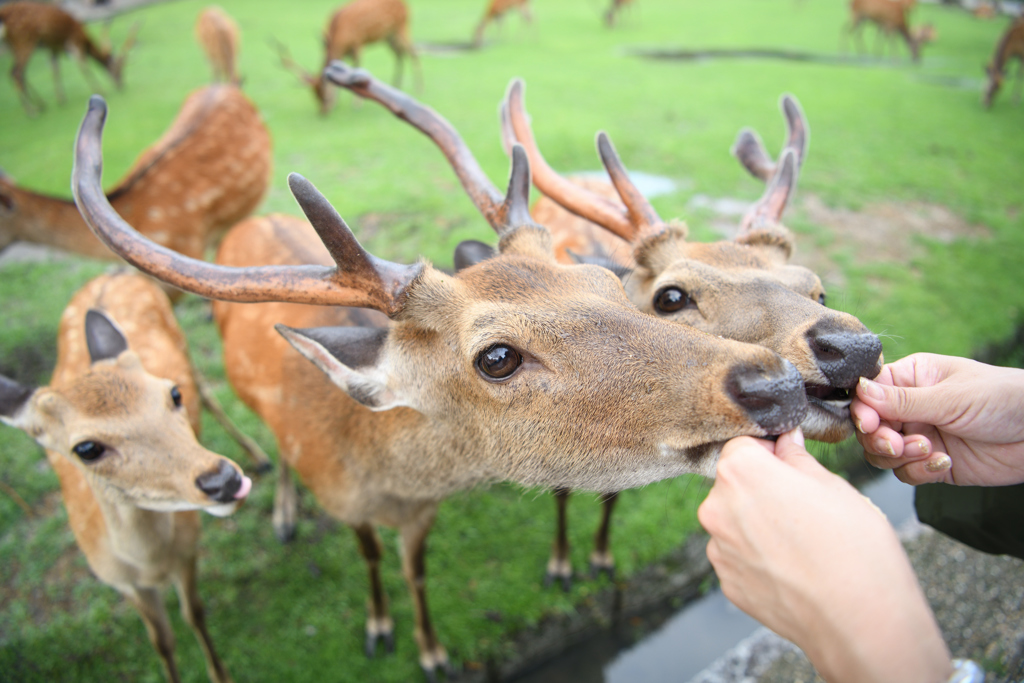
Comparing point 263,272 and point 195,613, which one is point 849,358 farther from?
point 195,613

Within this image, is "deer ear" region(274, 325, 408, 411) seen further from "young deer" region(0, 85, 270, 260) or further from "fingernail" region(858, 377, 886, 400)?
"young deer" region(0, 85, 270, 260)

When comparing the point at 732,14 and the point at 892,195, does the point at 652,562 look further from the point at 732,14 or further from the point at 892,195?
the point at 732,14

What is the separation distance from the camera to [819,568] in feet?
3.72

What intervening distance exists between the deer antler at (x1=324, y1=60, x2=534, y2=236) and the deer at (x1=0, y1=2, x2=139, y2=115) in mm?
14075

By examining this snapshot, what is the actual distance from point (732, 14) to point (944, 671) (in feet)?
90.4

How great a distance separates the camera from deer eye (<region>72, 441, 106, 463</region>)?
97.1 inches

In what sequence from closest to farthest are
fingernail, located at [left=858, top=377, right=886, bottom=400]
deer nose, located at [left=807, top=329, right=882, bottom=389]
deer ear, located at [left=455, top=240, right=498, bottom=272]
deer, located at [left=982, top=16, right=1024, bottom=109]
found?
1. fingernail, located at [left=858, top=377, right=886, bottom=400]
2. deer nose, located at [left=807, top=329, right=882, bottom=389]
3. deer ear, located at [left=455, top=240, right=498, bottom=272]
4. deer, located at [left=982, top=16, right=1024, bottom=109]

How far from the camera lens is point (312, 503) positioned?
14.1ft

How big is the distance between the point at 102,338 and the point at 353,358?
5.38 feet

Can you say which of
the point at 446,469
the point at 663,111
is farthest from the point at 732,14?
the point at 446,469

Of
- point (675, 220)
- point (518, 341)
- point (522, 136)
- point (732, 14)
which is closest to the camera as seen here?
point (518, 341)

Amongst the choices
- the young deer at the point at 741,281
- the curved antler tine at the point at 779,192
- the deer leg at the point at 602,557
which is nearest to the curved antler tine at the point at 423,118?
the young deer at the point at 741,281

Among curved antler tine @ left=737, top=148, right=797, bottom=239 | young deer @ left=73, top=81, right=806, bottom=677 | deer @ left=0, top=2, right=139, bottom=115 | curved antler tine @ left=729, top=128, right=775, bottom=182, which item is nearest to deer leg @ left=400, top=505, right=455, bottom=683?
young deer @ left=73, top=81, right=806, bottom=677

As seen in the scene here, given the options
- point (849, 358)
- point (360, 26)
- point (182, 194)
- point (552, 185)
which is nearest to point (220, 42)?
point (360, 26)
